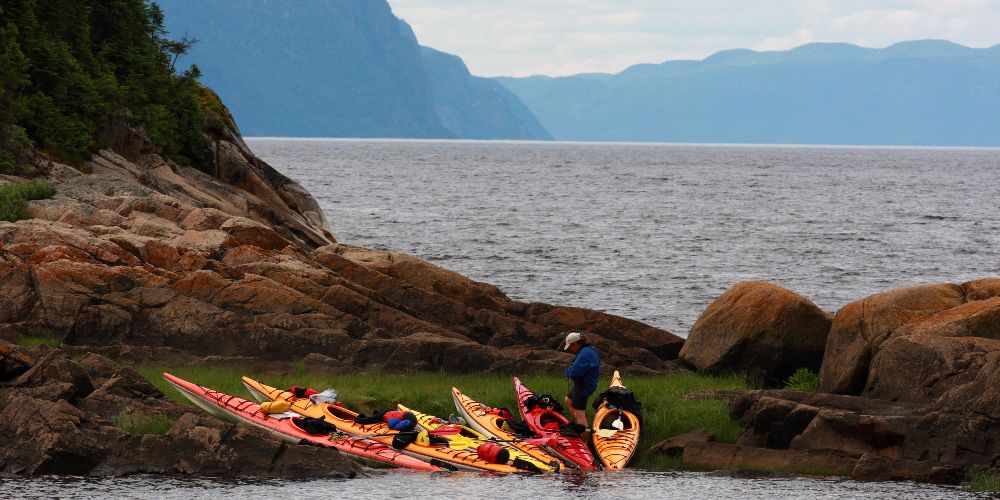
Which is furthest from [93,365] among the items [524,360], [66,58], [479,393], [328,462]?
[66,58]

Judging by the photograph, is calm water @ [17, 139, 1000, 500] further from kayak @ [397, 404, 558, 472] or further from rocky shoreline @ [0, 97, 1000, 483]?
rocky shoreline @ [0, 97, 1000, 483]

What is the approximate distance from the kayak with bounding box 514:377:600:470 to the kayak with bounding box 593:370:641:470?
0.88 ft

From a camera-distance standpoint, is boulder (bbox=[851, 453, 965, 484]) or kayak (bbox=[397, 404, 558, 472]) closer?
boulder (bbox=[851, 453, 965, 484])

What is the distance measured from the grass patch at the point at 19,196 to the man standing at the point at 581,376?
52.9 feet

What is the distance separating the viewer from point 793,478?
1980cm

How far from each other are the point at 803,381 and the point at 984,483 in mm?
7210

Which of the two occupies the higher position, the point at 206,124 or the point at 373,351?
the point at 206,124

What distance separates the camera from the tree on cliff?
136 feet

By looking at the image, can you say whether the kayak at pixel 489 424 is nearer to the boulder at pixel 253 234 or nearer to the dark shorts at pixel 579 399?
the dark shorts at pixel 579 399

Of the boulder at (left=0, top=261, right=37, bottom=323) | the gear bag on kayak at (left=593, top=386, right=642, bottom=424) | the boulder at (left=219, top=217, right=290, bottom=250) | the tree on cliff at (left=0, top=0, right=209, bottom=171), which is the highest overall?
the tree on cliff at (left=0, top=0, right=209, bottom=171)

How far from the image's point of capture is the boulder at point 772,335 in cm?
2659

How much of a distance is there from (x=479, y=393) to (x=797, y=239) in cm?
5183

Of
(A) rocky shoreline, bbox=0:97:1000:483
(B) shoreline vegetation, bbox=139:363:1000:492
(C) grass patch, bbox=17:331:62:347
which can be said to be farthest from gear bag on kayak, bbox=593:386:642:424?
(C) grass patch, bbox=17:331:62:347

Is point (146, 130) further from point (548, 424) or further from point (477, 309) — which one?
point (548, 424)
